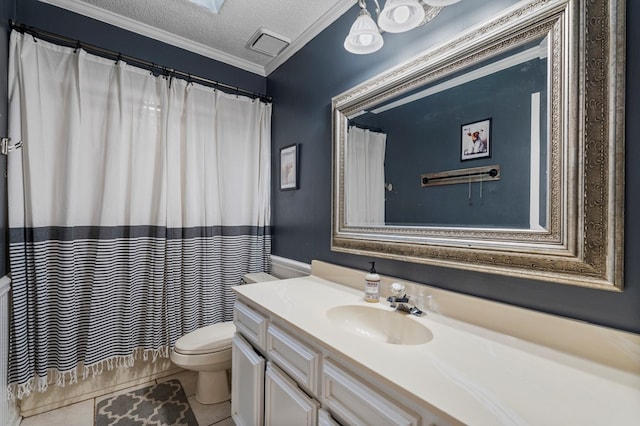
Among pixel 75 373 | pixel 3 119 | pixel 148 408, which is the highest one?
pixel 3 119

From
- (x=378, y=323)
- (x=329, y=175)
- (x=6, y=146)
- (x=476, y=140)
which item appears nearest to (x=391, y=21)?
(x=476, y=140)

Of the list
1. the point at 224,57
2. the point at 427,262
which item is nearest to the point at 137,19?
the point at 224,57

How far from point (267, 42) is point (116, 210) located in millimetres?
1544

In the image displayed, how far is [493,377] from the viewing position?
2.28 ft

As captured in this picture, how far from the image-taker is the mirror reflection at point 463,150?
0.95 metres

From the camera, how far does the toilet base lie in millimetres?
1809

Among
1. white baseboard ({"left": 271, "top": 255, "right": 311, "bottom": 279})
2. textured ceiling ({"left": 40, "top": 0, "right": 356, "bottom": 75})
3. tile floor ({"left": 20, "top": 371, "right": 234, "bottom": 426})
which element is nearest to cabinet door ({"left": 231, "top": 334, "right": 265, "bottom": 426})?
tile floor ({"left": 20, "top": 371, "right": 234, "bottom": 426})

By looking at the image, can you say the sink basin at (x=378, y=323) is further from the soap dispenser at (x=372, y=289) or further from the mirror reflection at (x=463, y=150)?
the mirror reflection at (x=463, y=150)

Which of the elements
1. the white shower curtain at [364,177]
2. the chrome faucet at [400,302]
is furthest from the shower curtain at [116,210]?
the chrome faucet at [400,302]

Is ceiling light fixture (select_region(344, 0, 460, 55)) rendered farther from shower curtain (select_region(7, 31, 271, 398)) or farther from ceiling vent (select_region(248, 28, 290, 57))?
shower curtain (select_region(7, 31, 271, 398))

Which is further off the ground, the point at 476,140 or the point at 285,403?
the point at 476,140

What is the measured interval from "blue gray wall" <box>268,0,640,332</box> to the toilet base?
93 centimetres

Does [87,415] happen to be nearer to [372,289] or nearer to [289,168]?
[372,289]

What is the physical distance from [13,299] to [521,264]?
2.35 meters
